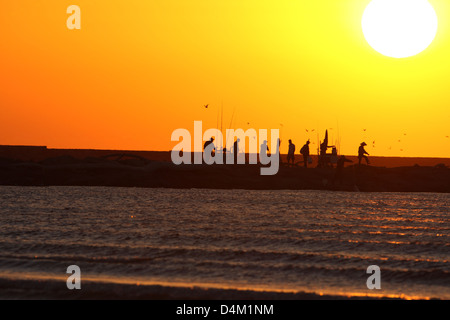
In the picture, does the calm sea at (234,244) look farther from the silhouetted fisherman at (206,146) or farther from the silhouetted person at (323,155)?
the silhouetted person at (323,155)

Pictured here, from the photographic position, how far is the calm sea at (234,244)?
13.0 m

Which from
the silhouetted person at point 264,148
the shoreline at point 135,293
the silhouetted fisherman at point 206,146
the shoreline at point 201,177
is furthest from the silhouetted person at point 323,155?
the shoreline at point 135,293

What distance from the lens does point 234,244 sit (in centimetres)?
1731

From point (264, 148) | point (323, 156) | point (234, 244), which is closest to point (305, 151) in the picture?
point (323, 156)

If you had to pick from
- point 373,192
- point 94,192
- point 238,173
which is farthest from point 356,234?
point 238,173

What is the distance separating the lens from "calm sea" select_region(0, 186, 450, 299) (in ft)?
42.7

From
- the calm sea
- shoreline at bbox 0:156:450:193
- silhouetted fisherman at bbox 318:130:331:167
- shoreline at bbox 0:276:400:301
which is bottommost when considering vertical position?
shoreline at bbox 0:276:400:301

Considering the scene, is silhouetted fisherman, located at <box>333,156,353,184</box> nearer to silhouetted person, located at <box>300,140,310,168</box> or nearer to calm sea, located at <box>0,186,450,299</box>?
silhouetted person, located at <box>300,140,310,168</box>

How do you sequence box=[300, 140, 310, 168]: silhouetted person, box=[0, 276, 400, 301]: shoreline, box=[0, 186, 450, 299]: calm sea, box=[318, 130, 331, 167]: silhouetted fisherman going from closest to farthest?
box=[0, 276, 400, 301]: shoreline, box=[0, 186, 450, 299]: calm sea, box=[300, 140, 310, 168]: silhouetted person, box=[318, 130, 331, 167]: silhouetted fisherman

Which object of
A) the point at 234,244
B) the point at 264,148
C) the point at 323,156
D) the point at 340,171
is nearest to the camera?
the point at 234,244

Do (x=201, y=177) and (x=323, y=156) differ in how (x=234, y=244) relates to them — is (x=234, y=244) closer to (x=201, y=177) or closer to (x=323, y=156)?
(x=201, y=177)

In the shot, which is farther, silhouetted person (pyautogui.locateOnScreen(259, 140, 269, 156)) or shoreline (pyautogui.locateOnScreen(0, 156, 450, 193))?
silhouetted person (pyautogui.locateOnScreen(259, 140, 269, 156))

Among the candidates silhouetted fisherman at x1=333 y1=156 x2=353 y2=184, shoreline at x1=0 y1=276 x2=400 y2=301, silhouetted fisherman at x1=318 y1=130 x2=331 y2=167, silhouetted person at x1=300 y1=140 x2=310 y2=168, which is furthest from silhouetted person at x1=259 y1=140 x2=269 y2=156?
shoreline at x1=0 y1=276 x2=400 y2=301

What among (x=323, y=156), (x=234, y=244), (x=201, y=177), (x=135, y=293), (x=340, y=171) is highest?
(x=323, y=156)
